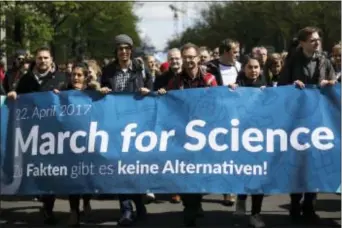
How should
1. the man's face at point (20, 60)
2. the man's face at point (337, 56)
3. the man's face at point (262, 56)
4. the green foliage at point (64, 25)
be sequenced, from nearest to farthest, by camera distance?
the man's face at point (337, 56), the man's face at point (262, 56), the man's face at point (20, 60), the green foliage at point (64, 25)

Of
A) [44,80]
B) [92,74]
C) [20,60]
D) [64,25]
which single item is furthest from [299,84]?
[64,25]

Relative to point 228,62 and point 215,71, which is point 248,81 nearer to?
point 215,71

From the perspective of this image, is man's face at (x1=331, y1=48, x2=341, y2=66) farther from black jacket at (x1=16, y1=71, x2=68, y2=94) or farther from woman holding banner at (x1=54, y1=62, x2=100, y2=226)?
black jacket at (x1=16, y1=71, x2=68, y2=94)

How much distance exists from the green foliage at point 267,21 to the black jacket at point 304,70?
104 ft

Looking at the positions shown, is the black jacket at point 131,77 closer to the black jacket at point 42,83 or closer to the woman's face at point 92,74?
the woman's face at point 92,74

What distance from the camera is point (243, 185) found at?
7.04m

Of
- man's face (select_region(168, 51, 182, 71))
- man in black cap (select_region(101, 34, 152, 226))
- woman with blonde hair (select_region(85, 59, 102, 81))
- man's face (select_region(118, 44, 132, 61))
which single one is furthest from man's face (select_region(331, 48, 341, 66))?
woman with blonde hair (select_region(85, 59, 102, 81))

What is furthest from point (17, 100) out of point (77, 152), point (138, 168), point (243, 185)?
point (243, 185)

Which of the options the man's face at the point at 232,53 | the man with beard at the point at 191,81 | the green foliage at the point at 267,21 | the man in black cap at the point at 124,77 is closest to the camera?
the man with beard at the point at 191,81

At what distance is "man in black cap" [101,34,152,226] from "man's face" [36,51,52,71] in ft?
2.07

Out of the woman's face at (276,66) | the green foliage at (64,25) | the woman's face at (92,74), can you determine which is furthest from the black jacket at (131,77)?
the green foliage at (64,25)

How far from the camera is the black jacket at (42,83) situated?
7746 mm

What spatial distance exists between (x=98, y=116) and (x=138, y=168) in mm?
676

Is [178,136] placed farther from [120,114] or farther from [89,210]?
[89,210]
